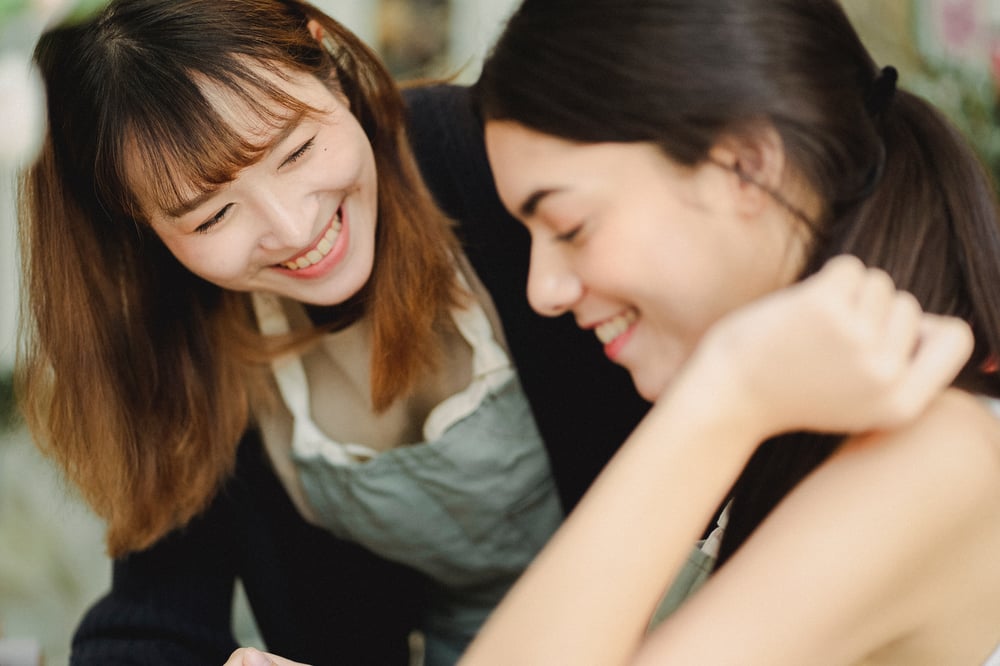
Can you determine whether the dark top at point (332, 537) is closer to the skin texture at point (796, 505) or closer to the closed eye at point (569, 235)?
the closed eye at point (569, 235)

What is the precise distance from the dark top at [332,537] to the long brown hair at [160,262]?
0.19ft

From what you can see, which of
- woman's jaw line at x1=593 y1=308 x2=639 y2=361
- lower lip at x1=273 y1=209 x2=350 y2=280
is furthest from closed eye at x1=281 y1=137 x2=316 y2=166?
woman's jaw line at x1=593 y1=308 x2=639 y2=361

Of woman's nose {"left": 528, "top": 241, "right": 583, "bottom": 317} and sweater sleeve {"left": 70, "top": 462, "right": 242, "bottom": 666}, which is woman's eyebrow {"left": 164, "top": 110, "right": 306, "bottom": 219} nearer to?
woman's nose {"left": 528, "top": 241, "right": 583, "bottom": 317}

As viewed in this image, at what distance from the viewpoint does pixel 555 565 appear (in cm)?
82

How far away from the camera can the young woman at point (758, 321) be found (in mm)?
794

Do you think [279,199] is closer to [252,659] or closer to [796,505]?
[252,659]

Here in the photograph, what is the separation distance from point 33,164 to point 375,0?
1548 millimetres

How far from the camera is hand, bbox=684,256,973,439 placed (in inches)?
29.9

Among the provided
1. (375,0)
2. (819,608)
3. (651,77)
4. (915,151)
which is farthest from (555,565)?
(375,0)

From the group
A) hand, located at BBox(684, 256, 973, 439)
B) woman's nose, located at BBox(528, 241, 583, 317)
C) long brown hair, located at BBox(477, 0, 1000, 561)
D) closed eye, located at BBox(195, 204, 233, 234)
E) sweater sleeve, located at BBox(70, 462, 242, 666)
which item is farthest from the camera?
sweater sleeve, located at BBox(70, 462, 242, 666)

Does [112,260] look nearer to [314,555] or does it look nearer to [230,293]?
[230,293]

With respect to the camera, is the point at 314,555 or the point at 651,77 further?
the point at 314,555

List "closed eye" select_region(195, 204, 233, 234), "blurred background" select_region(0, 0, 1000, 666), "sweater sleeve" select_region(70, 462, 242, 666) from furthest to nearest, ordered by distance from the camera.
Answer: "blurred background" select_region(0, 0, 1000, 666) → "sweater sleeve" select_region(70, 462, 242, 666) → "closed eye" select_region(195, 204, 233, 234)

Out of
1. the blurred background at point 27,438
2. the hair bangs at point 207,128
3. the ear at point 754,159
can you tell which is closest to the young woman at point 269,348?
the hair bangs at point 207,128
